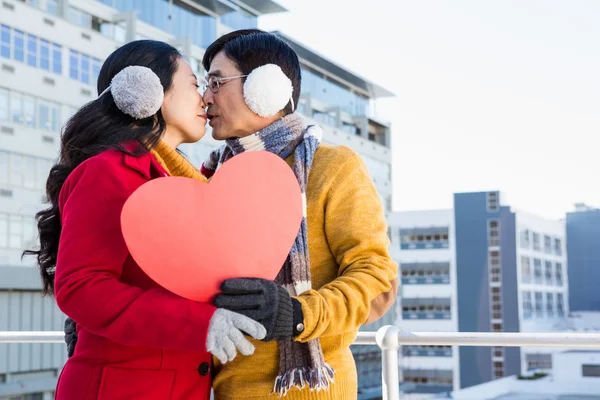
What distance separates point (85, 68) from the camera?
2870cm

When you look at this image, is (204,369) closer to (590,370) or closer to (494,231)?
(590,370)

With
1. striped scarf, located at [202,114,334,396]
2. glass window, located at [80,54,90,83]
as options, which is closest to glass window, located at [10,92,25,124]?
glass window, located at [80,54,90,83]

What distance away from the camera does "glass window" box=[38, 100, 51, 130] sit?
2709cm

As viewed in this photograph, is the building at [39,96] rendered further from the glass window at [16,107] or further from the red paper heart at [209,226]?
the red paper heart at [209,226]

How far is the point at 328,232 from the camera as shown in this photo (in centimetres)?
167

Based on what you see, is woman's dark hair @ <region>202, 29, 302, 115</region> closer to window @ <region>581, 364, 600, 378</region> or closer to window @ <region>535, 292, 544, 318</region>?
window @ <region>581, 364, 600, 378</region>

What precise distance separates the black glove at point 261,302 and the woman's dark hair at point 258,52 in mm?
547

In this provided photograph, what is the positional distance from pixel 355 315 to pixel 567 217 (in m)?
70.3

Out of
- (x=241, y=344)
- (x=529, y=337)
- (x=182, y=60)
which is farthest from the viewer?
(x=529, y=337)

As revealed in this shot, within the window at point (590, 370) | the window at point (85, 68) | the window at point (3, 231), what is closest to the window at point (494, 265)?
the window at point (590, 370)

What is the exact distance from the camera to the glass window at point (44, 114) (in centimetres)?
2709

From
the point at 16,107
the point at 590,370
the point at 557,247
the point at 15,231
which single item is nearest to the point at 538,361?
the point at 590,370

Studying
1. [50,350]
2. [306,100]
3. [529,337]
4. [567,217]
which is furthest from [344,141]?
[529,337]

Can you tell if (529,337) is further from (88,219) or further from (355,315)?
(88,219)
